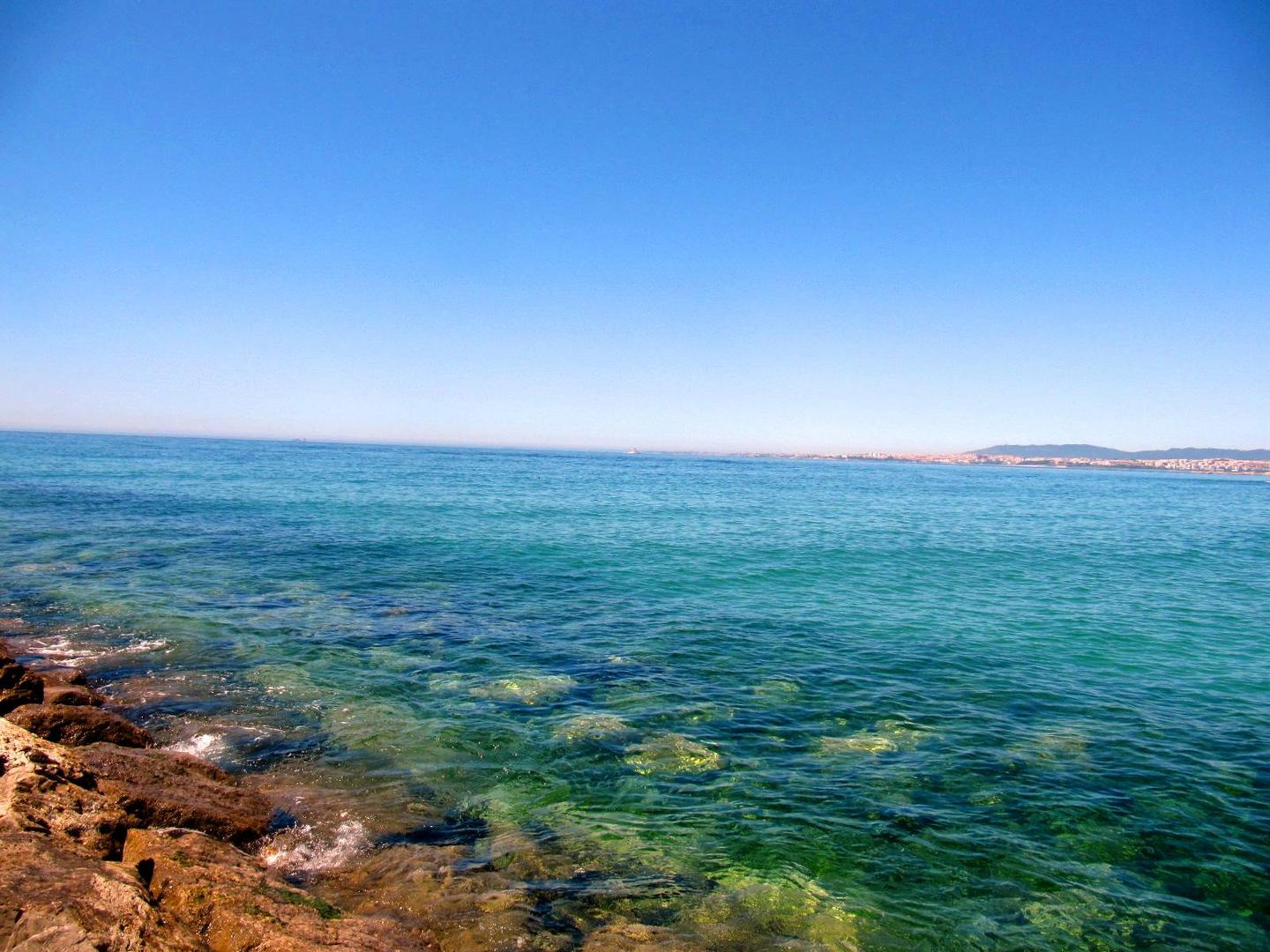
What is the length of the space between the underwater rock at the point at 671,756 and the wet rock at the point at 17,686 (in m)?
11.7

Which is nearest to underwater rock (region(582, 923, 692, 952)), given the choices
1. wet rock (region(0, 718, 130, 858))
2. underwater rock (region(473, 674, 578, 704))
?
wet rock (region(0, 718, 130, 858))

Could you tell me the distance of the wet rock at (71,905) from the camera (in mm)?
5227

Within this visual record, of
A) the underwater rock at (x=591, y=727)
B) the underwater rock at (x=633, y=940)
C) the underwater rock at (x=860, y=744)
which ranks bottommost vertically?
the underwater rock at (x=591, y=727)

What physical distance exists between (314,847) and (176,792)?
2337 millimetres

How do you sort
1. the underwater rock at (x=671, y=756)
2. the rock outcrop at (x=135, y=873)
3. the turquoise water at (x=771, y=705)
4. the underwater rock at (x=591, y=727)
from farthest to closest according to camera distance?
the underwater rock at (x=591, y=727) < the underwater rock at (x=671, y=756) < the turquoise water at (x=771, y=705) < the rock outcrop at (x=135, y=873)

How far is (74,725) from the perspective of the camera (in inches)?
437

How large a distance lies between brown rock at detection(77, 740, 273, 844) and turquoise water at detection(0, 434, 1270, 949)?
183 centimetres

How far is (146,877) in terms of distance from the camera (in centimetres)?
714

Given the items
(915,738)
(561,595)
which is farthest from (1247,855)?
(561,595)

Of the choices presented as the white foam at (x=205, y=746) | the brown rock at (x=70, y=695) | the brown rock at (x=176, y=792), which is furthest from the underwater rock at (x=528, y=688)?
the brown rock at (x=70, y=695)

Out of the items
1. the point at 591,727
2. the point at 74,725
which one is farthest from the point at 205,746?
the point at 591,727

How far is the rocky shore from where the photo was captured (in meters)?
5.82

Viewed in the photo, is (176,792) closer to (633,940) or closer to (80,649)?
(633,940)

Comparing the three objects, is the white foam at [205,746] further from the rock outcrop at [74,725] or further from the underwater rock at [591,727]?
the underwater rock at [591,727]
